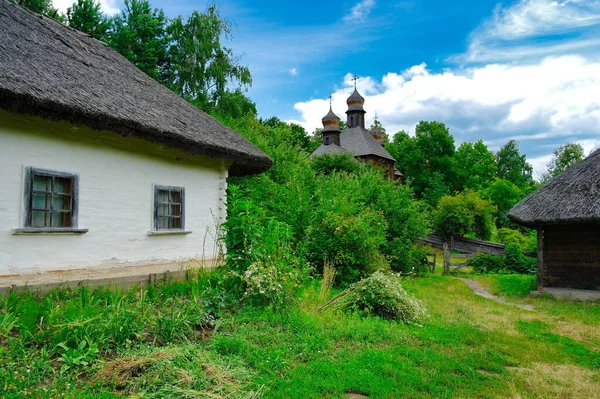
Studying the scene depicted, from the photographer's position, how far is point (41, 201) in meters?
6.70

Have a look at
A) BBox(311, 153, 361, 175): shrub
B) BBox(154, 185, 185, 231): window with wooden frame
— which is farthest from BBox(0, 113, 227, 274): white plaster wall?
BBox(311, 153, 361, 175): shrub

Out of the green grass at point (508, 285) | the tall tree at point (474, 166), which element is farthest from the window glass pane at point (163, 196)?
the tall tree at point (474, 166)

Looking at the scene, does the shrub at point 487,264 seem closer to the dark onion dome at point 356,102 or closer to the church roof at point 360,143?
the church roof at point 360,143

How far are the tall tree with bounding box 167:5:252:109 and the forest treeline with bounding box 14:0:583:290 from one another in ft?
0.15

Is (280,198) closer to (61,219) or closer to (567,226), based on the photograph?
(61,219)

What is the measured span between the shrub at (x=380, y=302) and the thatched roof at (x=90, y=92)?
4.01 m

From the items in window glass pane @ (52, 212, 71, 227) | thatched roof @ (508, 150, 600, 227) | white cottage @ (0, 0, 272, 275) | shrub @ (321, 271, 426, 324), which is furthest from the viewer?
thatched roof @ (508, 150, 600, 227)

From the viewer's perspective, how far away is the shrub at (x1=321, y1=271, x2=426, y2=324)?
23.6 ft

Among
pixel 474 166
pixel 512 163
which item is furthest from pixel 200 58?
pixel 512 163

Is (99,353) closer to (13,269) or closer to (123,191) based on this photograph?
(13,269)

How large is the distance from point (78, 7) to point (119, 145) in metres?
14.1

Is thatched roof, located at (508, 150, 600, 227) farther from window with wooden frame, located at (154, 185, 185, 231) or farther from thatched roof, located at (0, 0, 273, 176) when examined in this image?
window with wooden frame, located at (154, 185, 185, 231)

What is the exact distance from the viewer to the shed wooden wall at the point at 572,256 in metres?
12.8

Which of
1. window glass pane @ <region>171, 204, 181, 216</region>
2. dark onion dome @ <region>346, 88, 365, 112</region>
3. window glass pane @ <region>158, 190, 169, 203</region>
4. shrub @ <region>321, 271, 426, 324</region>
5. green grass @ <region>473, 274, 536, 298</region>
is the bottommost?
green grass @ <region>473, 274, 536, 298</region>
